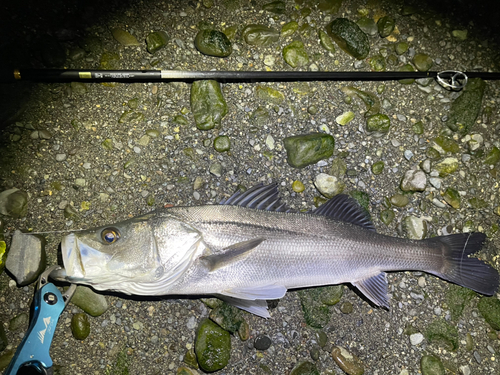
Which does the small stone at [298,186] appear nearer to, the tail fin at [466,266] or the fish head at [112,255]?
the tail fin at [466,266]

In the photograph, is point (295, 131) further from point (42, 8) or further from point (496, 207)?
point (42, 8)

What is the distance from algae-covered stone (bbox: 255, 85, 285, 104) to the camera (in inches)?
109

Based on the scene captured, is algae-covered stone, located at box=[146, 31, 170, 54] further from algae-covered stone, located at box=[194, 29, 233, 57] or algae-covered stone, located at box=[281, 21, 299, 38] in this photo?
algae-covered stone, located at box=[281, 21, 299, 38]

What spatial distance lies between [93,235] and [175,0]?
81.6 inches

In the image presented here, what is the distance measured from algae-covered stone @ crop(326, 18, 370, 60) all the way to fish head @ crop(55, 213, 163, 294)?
7.30 ft

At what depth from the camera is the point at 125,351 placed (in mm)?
2471

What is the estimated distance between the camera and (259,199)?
2381 millimetres

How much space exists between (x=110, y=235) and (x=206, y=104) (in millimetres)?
1280

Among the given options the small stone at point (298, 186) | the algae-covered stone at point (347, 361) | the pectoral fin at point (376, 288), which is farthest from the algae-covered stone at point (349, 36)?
the algae-covered stone at point (347, 361)

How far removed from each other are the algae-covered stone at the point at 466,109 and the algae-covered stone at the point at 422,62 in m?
0.40

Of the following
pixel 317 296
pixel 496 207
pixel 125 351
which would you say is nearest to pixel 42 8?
pixel 125 351

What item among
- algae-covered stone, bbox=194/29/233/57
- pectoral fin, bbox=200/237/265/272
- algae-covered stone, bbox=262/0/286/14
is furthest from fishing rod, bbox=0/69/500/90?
pectoral fin, bbox=200/237/265/272

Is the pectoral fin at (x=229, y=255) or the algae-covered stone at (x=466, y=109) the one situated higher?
the algae-covered stone at (x=466, y=109)

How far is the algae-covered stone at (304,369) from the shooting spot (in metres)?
2.54
